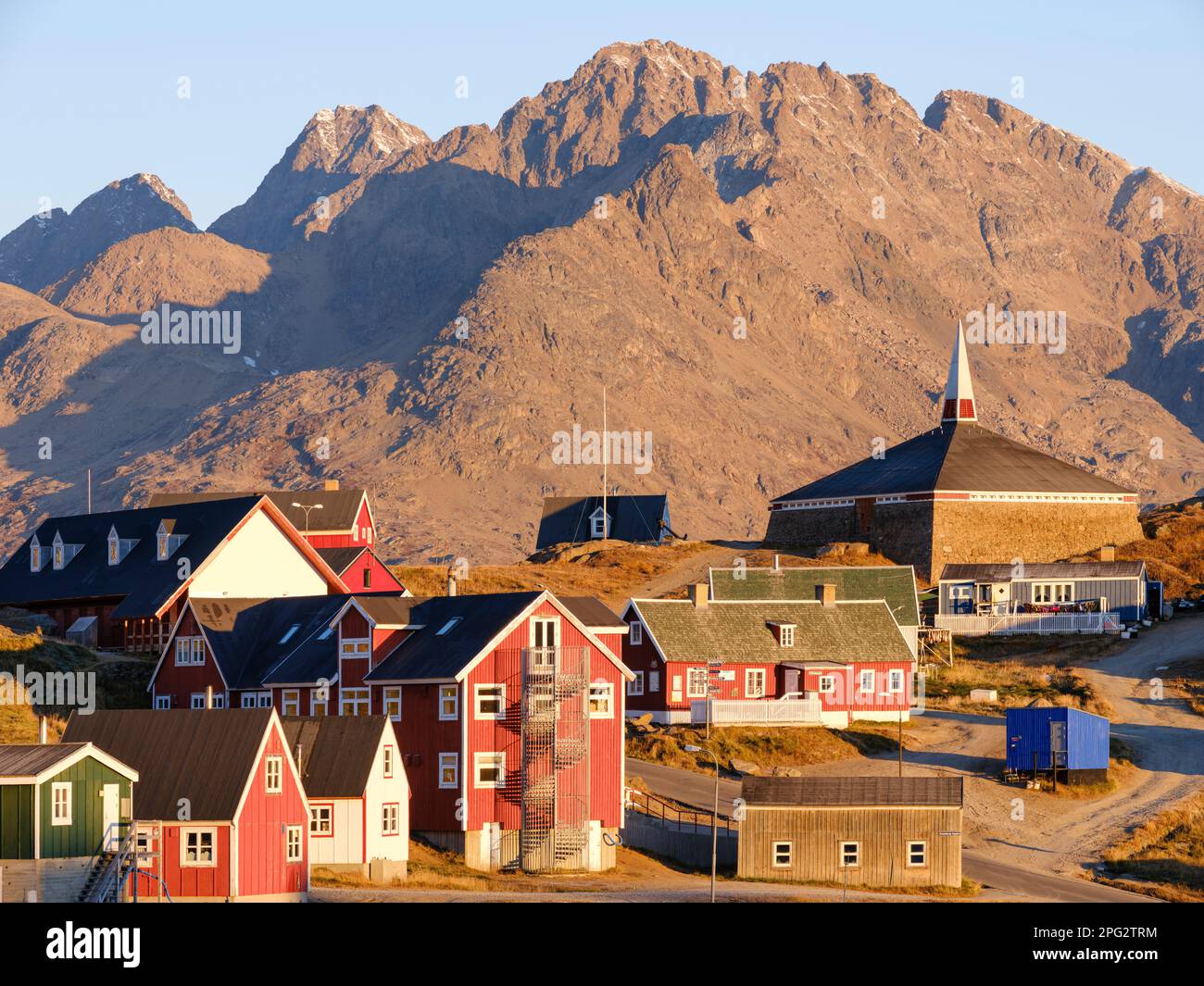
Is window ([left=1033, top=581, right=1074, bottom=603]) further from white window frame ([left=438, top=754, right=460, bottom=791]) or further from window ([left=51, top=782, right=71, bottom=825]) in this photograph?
window ([left=51, top=782, right=71, bottom=825])

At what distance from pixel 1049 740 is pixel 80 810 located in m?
40.1

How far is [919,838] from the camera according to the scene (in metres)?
61.8

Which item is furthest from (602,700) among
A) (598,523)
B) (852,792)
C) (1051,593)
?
(598,523)

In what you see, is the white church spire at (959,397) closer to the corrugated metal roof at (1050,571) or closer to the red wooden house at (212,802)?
the corrugated metal roof at (1050,571)

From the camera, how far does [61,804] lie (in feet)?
162

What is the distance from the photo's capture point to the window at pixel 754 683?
8725 centimetres

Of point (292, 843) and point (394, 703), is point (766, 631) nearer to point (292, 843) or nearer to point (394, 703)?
point (394, 703)

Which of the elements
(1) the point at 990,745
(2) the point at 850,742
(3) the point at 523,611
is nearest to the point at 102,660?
(3) the point at 523,611

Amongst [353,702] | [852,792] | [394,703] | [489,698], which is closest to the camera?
[852,792]

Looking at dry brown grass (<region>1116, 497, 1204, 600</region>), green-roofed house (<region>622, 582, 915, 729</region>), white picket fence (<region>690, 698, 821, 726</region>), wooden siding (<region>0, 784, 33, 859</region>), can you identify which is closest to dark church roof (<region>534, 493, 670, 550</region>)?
dry brown grass (<region>1116, 497, 1204, 600</region>)

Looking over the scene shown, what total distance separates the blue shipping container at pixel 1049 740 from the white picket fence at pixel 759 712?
10.5m

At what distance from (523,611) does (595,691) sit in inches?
157

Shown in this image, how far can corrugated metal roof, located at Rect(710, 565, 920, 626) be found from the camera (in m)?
96.0

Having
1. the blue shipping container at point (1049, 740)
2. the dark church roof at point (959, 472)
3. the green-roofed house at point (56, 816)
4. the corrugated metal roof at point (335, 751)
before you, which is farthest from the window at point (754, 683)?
the dark church roof at point (959, 472)
